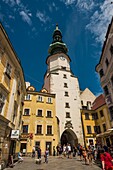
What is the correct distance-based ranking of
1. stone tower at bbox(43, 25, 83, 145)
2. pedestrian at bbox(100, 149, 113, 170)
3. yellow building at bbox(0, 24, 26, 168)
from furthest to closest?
stone tower at bbox(43, 25, 83, 145) < yellow building at bbox(0, 24, 26, 168) < pedestrian at bbox(100, 149, 113, 170)

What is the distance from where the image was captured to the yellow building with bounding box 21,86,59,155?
2441 centimetres

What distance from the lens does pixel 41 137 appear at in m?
25.3

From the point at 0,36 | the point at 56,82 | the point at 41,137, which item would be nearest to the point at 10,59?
the point at 0,36

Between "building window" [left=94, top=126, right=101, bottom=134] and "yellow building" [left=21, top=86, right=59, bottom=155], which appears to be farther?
"building window" [left=94, top=126, right=101, bottom=134]

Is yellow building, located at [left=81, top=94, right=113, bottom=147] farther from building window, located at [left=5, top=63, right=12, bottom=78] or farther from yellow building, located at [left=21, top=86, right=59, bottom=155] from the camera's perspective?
building window, located at [left=5, top=63, right=12, bottom=78]

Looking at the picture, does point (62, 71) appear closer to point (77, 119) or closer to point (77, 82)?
point (77, 82)

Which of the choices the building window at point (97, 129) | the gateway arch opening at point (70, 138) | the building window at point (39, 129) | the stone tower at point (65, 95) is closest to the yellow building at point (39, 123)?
the building window at point (39, 129)

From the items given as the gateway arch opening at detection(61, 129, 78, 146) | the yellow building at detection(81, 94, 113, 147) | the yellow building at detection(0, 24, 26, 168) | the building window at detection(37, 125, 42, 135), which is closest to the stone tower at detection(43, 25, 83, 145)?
the gateway arch opening at detection(61, 129, 78, 146)

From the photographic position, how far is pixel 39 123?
86.8ft

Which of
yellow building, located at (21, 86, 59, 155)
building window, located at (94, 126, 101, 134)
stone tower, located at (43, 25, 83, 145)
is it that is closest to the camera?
yellow building, located at (21, 86, 59, 155)

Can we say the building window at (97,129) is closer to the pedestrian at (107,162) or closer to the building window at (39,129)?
the building window at (39,129)

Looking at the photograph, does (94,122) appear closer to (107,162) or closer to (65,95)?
(65,95)

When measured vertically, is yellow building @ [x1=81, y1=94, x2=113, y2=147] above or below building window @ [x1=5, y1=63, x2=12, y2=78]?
below

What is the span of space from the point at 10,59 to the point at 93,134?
27.2 metres
